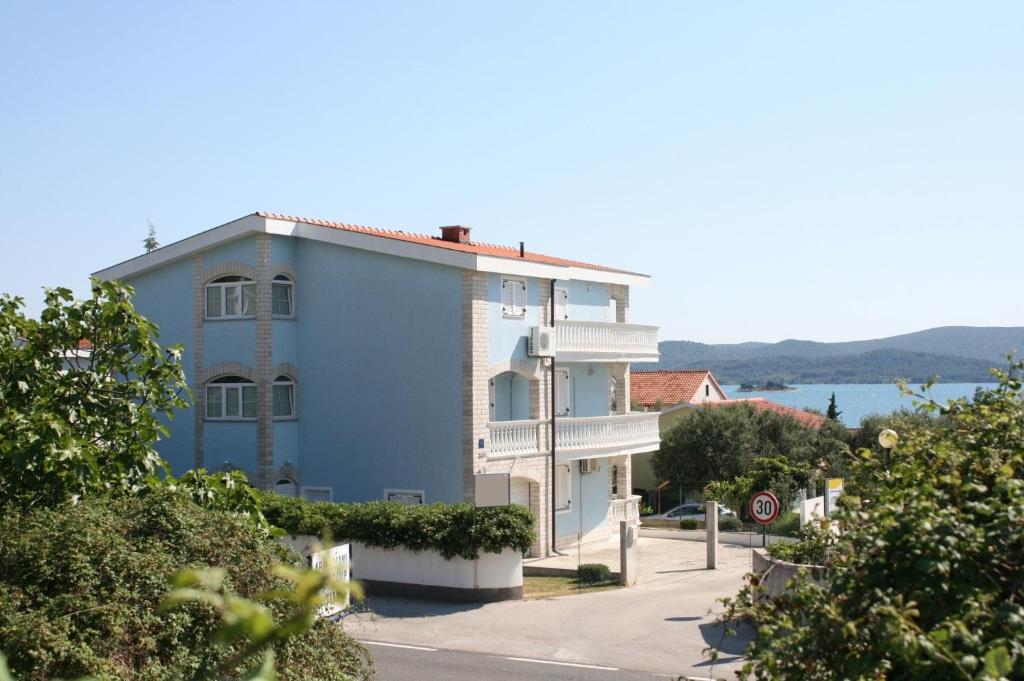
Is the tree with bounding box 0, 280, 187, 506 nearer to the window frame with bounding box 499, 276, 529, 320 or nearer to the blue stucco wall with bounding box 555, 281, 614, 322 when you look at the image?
the window frame with bounding box 499, 276, 529, 320

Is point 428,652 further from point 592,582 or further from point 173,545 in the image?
point 173,545

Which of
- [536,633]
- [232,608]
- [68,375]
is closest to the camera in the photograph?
[232,608]

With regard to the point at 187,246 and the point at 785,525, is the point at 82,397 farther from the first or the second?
the point at 785,525

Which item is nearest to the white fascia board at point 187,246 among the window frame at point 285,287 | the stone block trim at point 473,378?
the window frame at point 285,287

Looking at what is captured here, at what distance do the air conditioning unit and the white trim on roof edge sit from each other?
1.65 metres

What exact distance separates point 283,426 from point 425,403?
4.48 m

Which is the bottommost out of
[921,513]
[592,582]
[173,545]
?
[592,582]

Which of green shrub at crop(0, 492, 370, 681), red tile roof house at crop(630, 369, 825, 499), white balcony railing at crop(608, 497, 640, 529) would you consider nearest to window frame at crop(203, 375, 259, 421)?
white balcony railing at crop(608, 497, 640, 529)

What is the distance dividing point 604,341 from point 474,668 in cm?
1838

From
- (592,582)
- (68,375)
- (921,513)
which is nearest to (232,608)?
(921,513)

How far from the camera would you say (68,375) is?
1329 centimetres

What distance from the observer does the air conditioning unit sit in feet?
105

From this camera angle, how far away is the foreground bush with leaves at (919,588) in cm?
445

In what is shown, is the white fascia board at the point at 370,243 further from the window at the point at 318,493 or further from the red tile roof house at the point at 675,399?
the red tile roof house at the point at 675,399
